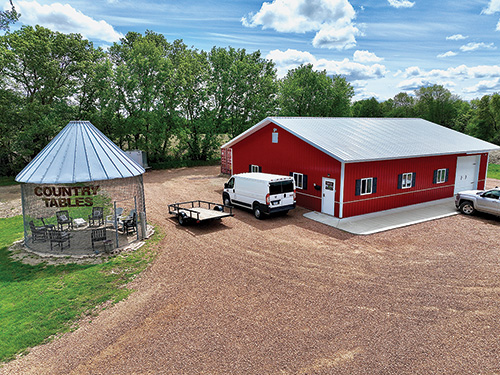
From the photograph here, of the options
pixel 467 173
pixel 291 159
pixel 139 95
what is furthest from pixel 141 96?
pixel 467 173

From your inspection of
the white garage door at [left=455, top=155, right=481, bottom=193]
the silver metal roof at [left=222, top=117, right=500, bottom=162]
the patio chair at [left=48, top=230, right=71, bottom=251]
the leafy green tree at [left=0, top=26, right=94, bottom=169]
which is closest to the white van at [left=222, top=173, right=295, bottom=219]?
the silver metal roof at [left=222, top=117, right=500, bottom=162]

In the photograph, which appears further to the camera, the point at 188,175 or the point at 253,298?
the point at 188,175

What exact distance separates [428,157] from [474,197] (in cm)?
359

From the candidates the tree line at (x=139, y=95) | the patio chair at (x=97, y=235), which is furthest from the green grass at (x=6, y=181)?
the patio chair at (x=97, y=235)

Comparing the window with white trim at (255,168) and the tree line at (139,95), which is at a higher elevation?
the tree line at (139,95)

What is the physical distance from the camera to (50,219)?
15.5 m

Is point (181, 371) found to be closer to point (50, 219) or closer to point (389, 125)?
point (50, 219)

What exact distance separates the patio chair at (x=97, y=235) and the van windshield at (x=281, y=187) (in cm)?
816

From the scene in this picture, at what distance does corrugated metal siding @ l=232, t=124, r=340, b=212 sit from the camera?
18.2 m

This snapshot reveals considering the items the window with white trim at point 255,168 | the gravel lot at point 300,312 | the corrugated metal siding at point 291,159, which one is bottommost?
the gravel lot at point 300,312

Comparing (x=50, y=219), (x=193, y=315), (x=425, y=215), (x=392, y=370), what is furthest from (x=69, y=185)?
(x=425, y=215)

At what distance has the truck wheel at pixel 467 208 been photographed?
18203 millimetres

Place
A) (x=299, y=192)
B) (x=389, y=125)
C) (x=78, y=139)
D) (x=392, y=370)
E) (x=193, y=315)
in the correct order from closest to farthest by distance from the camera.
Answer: (x=392, y=370) < (x=193, y=315) < (x=78, y=139) < (x=299, y=192) < (x=389, y=125)

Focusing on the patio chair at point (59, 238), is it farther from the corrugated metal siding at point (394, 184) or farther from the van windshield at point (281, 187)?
the corrugated metal siding at point (394, 184)
